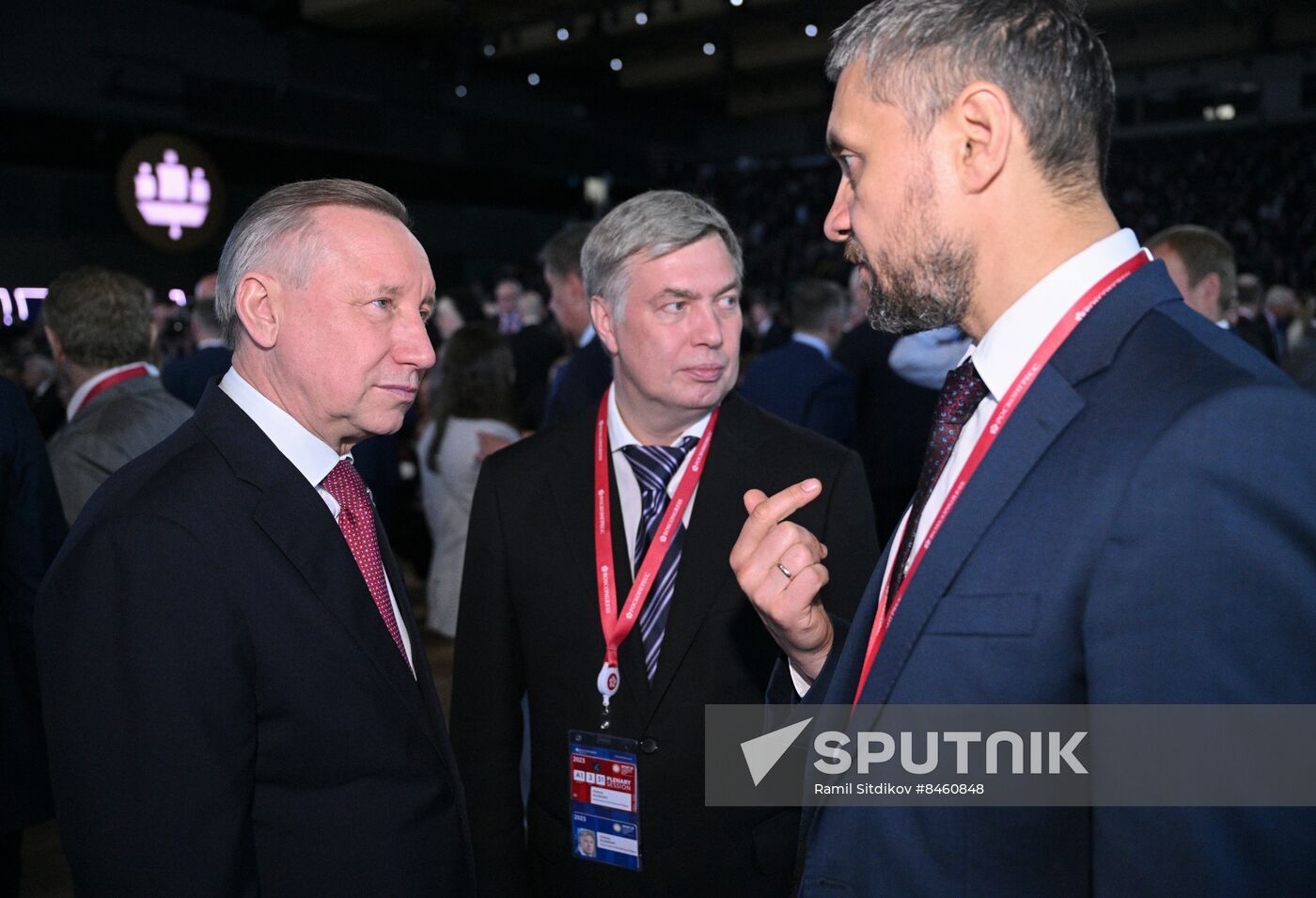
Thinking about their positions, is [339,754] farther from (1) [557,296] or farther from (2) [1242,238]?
(2) [1242,238]

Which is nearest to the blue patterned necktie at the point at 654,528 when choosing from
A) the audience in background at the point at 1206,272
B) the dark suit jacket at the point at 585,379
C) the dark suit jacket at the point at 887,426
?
the dark suit jacket at the point at 585,379

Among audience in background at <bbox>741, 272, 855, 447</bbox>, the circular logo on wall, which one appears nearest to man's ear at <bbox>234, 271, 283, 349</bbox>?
audience in background at <bbox>741, 272, 855, 447</bbox>

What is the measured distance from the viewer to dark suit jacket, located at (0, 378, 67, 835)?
2.27 meters

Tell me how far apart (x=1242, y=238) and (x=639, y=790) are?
623 inches

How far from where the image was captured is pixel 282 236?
1373mm

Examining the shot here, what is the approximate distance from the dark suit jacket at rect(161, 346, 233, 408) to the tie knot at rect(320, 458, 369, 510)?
8.43 feet

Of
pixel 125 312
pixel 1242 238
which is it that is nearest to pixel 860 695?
pixel 125 312

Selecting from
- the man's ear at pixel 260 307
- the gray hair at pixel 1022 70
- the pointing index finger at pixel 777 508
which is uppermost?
the gray hair at pixel 1022 70

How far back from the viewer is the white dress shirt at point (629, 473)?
6.10 ft

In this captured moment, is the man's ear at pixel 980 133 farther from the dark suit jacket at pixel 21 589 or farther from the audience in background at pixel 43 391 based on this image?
the audience in background at pixel 43 391

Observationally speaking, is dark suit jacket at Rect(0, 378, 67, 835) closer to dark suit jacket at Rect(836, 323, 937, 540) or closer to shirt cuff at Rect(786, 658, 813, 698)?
shirt cuff at Rect(786, 658, 813, 698)

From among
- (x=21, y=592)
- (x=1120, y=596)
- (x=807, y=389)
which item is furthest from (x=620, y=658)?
(x=807, y=389)

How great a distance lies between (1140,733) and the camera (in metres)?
0.84

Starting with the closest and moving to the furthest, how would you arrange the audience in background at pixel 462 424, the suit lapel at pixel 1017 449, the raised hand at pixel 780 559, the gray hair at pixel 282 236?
the suit lapel at pixel 1017 449, the raised hand at pixel 780 559, the gray hair at pixel 282 236, the audience in background at pixel 462 424
